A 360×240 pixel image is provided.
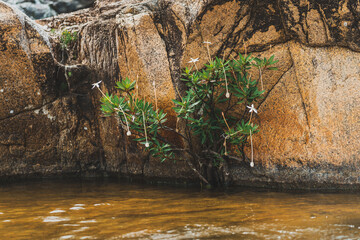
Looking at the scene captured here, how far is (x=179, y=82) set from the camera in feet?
17.6

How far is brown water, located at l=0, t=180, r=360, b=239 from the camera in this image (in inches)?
116

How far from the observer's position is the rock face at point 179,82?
4672mm

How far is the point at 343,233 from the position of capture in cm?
281

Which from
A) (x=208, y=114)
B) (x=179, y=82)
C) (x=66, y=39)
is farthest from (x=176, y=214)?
(x=66, y=39)

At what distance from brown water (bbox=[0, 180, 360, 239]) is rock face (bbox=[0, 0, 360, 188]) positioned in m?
0.54

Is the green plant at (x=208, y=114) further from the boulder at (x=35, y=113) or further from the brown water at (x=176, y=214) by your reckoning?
the boulder at (x=35, y=113)

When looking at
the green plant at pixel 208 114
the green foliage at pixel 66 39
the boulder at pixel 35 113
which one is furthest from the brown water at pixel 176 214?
the green foliage at pixel 66 39

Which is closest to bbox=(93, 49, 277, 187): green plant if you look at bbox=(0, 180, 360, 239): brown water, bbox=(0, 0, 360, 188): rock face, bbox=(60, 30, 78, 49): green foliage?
bbox=(0, 0, 360, 188): rock face

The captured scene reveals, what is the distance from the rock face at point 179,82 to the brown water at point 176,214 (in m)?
0.54

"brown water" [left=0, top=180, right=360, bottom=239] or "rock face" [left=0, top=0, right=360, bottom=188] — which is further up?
"rock face" [left=0, top=0, right=360, bottom=188]

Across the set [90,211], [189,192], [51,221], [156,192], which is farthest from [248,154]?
[51,221]

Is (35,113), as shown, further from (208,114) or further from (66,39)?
(208,114)

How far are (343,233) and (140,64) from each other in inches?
146

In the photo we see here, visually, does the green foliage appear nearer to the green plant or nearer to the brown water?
the green plant
